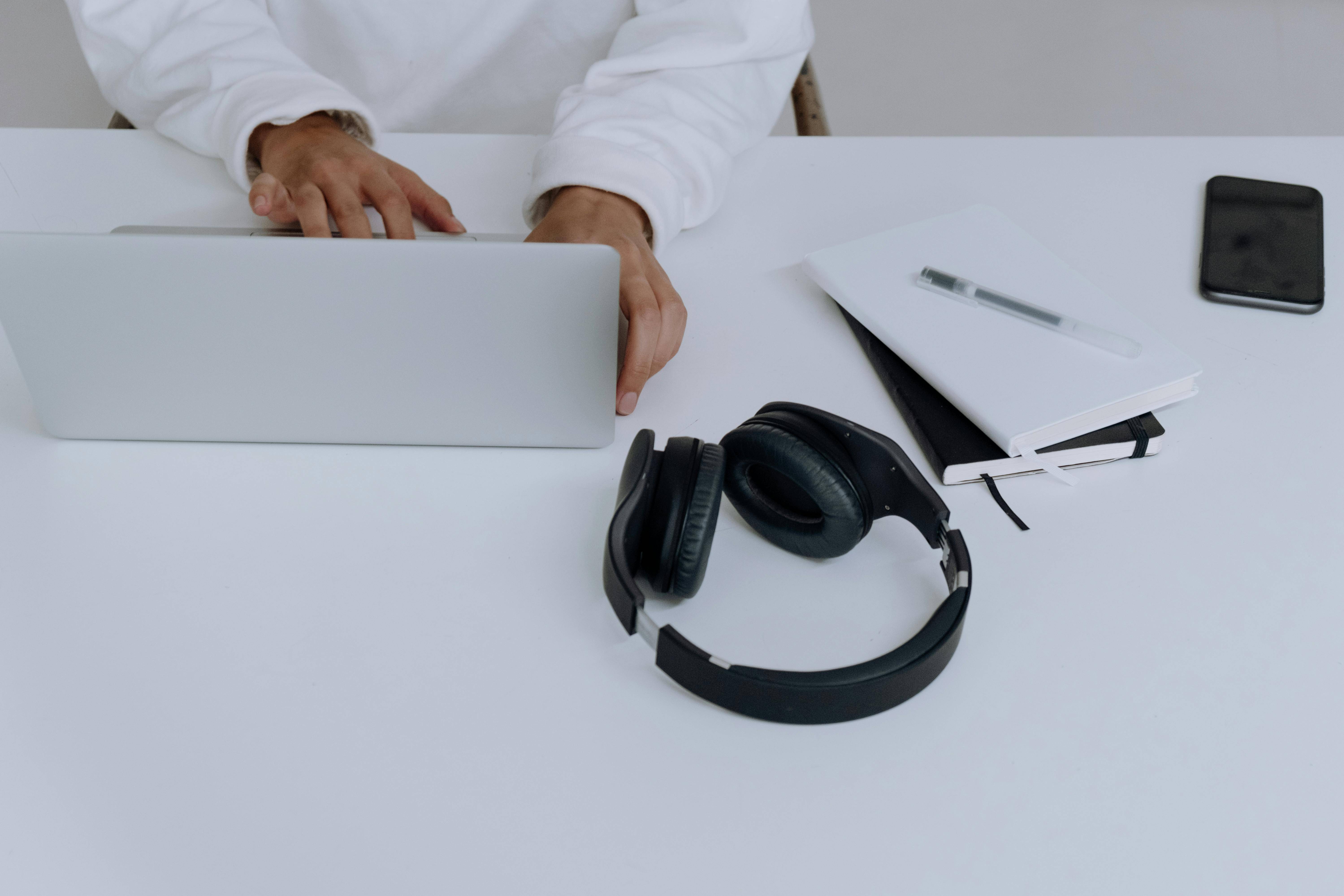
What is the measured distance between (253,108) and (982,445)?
25.7 inches

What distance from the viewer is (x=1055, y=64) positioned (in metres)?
2.52

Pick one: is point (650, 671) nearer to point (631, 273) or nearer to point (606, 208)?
point (631, 273)

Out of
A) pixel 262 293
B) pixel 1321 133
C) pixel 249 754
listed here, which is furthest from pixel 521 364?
pixel 1321 133

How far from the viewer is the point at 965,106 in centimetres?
237

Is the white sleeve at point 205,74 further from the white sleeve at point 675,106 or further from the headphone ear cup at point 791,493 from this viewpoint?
the headphone ear cup at point 791,493

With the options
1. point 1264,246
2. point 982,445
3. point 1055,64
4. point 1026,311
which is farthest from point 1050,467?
point 1055,64

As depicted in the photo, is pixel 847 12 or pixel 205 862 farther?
pixel 847 12

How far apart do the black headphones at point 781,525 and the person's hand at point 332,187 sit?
332 millimetres

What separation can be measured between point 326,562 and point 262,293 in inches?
6.3

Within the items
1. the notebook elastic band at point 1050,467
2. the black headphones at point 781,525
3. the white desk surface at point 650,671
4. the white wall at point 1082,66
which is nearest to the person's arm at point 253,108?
the white desk surface at point 650,671

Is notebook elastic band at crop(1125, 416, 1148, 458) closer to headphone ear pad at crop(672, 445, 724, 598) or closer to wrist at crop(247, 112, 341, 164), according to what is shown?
headphone ear pad at crop(672, 445, 724, 598)

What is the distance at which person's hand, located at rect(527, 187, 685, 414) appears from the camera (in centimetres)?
66

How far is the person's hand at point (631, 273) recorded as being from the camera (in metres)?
0.66

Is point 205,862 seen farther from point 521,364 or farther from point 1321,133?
point 1321,133
